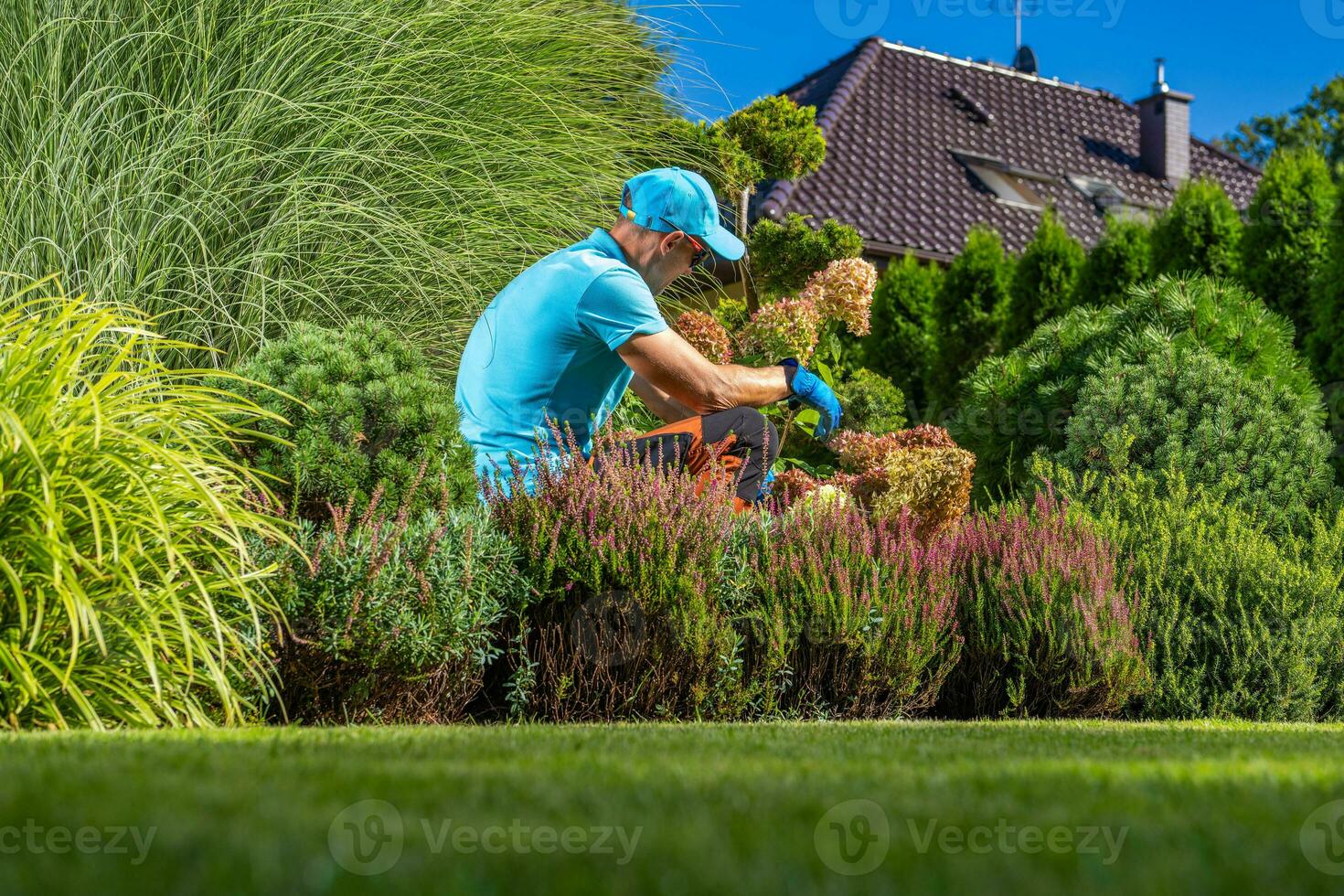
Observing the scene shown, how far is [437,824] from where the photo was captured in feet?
4.76

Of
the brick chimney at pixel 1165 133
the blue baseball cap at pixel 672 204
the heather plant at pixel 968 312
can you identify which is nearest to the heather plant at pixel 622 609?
the blue baseball cap at pixel 672 204

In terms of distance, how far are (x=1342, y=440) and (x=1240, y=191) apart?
55.3 ft

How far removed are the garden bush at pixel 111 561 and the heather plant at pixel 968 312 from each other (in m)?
9.99

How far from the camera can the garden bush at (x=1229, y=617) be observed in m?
4.12

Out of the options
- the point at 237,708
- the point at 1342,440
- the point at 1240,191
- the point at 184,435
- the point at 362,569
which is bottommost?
the point at 237,708

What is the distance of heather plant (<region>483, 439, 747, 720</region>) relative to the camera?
3.43 metres

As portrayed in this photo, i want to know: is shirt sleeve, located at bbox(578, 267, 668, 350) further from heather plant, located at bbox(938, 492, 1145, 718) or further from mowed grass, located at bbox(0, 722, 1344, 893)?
mowed grass, located at bbox(0, 722, 1344, 893)

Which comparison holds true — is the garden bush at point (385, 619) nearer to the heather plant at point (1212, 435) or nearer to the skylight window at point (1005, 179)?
the heather plant at point (1212, 435)

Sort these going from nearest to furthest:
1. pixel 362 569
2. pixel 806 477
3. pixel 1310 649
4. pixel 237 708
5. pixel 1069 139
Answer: pixel 237 708, pixel 362 569, pixel 1310 649, pixel 806 477, pixel 1069 139

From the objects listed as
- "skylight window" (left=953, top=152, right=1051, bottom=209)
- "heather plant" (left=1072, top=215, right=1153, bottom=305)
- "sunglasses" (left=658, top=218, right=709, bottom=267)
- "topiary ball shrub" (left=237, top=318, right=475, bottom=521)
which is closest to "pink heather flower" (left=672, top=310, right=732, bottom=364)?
"sunglasses" (left=658, top=218, right=709, bottom=267)

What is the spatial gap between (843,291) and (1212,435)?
182 centimetres

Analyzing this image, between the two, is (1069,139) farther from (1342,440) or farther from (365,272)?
(365,272)

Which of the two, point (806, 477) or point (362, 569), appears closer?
point (362, 569)

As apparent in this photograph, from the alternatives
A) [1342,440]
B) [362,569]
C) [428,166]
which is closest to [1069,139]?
[1342,440]
